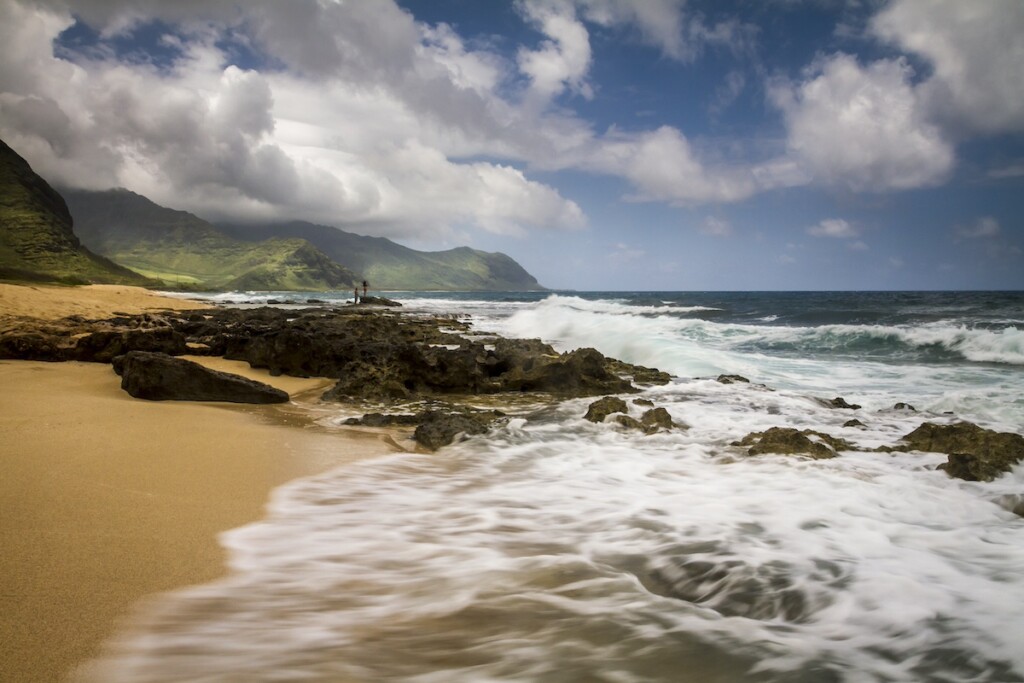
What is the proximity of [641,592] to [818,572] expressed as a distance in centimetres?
99

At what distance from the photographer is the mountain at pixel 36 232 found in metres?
56.7

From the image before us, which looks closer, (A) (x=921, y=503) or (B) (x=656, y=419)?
(A) (x=921, y=503)

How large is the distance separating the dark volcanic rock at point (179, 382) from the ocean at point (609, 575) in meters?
3.04

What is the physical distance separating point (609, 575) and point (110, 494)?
9.19 feet

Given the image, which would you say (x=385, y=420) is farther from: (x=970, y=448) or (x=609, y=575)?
(x=970, y=448)

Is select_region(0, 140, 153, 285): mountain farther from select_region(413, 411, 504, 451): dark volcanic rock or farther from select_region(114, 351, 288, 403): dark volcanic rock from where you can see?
select_region(413, 411, 504, 451): dark volcanic rock

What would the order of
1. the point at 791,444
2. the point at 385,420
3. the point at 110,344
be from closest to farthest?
1. the point at 791,444
2. the point at 385,420
3. the point at 110,344

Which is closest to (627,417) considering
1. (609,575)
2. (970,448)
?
(970,448)

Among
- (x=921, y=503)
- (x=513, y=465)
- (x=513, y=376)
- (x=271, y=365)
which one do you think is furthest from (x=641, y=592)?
(x=271, y=365)

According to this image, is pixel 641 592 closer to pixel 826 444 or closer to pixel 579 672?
pixel 579 672

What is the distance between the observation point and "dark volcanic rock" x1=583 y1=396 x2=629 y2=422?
21.2 ft

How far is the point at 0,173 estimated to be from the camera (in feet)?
223

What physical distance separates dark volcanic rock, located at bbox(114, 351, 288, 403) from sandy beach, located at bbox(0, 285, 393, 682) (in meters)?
0.21

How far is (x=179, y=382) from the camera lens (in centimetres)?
622
